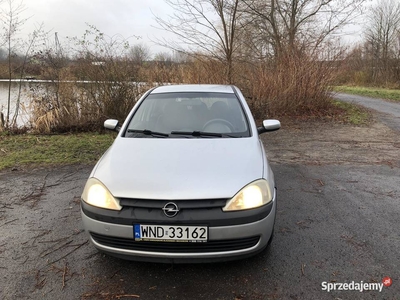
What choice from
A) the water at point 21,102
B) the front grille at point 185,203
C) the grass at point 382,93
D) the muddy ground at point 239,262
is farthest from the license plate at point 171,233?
the grass at point 382,93

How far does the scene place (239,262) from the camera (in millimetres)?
2578

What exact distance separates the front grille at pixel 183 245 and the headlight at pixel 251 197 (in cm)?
25

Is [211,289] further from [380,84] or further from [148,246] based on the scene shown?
[380,84]

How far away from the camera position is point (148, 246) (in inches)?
88.0

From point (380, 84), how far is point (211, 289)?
101 ft

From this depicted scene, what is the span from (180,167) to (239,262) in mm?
967

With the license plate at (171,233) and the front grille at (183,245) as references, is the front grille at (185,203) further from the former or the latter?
the front grille at (183,245)

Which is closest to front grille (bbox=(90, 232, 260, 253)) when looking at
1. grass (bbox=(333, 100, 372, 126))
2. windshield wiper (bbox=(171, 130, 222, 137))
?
windshield wiper (bbox=(171, 130, 222, 137))

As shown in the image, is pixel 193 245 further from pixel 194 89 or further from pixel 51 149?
pixel 51 149

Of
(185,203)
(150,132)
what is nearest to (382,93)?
(150,132)

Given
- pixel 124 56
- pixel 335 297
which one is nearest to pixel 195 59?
pixel 124 56

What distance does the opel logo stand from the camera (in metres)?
2.17

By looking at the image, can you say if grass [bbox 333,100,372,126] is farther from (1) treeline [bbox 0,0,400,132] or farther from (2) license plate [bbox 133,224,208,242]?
(2) license plate [bbox 133,224,208,242]

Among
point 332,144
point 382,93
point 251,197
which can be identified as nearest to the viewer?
point 251,197
